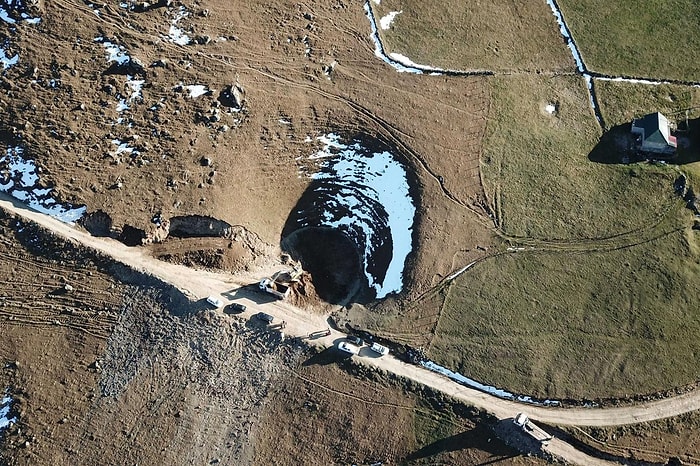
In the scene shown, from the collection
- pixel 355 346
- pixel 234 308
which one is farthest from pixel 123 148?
pixel 355 346

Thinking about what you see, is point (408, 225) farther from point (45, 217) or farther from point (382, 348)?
point (45, 217)

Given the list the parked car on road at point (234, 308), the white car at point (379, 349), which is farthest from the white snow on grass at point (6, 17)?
the white car at point (379, 349)

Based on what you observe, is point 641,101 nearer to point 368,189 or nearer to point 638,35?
point 638,35

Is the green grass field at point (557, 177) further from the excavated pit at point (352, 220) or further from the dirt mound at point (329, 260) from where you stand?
the dirt mound at point (329, 260)

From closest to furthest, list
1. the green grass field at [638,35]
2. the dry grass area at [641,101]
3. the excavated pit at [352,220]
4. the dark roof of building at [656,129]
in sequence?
the excavated pit at [352,220]
the dark roof of building at [656,129]
the dry grass area at [641,101]
the green grass field at [638,35]

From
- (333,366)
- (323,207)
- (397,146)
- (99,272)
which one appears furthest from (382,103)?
(99,272)

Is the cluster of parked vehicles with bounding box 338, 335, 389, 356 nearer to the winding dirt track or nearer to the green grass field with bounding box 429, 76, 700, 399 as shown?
the winding dirt track
